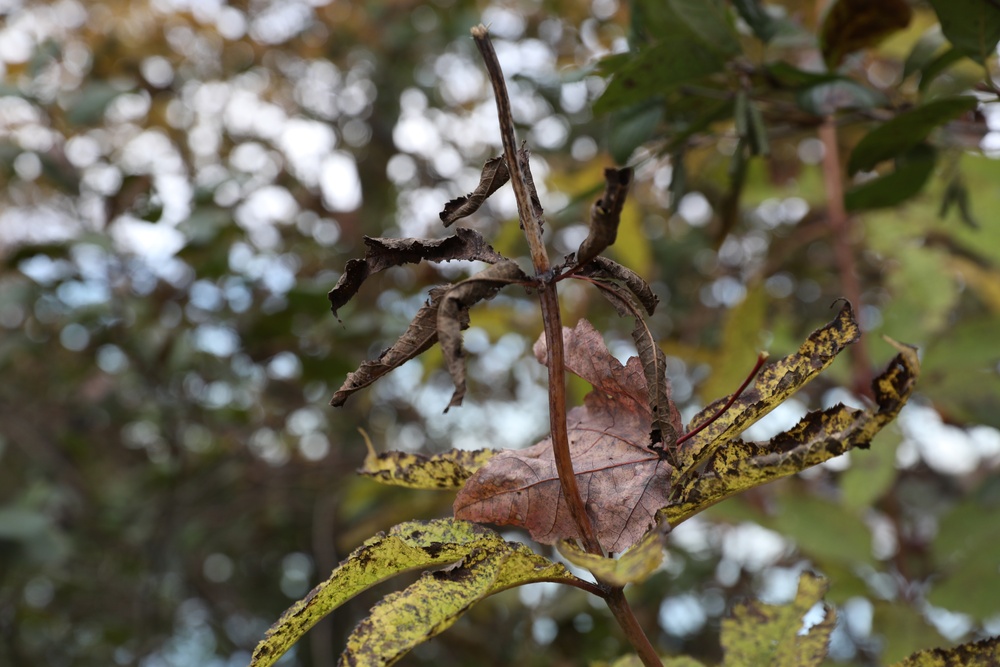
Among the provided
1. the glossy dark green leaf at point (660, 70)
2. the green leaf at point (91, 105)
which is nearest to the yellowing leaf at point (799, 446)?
the glossy dark green leaf at point (660, 70)

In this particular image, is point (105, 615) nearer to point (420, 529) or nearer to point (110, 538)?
point (110, 538)

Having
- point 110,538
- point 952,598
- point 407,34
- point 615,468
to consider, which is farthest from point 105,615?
point 615,468

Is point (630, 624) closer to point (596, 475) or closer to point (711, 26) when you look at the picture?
point (596, 475)

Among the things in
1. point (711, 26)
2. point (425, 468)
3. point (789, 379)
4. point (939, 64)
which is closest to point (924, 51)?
point (939, 64)

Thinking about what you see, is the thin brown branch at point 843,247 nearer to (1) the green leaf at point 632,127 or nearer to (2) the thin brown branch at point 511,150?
(1) the green leaf at point 632,127

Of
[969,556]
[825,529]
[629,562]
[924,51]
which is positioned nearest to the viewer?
[629,562]

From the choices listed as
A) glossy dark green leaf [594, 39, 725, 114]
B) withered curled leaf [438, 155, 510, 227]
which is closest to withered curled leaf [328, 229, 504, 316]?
withered curled leaf [438, 155, 510, 227]
